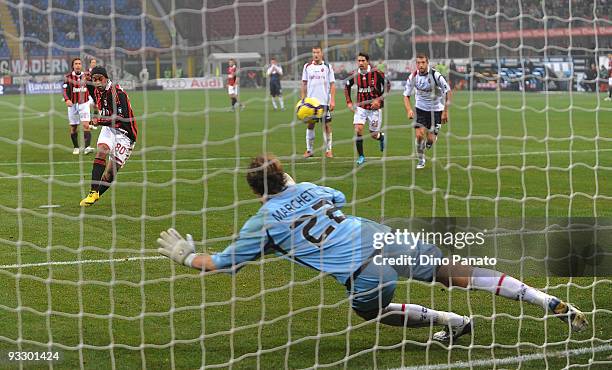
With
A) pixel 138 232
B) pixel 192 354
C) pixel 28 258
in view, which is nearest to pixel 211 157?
pixel 138 232

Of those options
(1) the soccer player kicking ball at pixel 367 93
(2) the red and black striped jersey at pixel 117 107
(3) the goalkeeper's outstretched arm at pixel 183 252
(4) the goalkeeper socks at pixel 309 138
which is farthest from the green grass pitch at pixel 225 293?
(4) the goalkeeper socks at pixel 309 138

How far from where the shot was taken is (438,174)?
48.6 ft

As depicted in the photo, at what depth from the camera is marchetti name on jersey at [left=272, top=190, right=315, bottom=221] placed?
5871mm

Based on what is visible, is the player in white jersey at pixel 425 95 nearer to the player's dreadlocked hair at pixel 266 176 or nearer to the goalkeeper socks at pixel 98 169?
the goalkeeper socks at pixel 98 169

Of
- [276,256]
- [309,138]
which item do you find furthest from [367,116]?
[276,256]

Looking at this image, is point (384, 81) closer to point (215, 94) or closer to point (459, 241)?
point (459, 241)

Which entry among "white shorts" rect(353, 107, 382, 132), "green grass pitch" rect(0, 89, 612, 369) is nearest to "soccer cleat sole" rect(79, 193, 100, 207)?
A: "green grass pitch" rect(0, 89, 612, 369)

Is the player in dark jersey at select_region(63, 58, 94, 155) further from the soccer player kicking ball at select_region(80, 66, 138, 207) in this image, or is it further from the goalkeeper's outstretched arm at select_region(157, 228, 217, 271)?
the goalkeeper's outstretched arm at select_region(157, 228, 217, 271)

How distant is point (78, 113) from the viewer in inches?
749

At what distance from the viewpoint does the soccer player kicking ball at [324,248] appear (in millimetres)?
5809

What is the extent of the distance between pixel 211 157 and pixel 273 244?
11869 millimetres

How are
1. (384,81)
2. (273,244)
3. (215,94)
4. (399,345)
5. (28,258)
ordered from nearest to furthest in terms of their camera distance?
(273,244) → (399,345) → (28,258) → (384,81) → (215,94)

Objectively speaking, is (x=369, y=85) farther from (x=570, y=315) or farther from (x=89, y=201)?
(x=570, y=315)

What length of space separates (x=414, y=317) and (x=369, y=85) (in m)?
10.5
